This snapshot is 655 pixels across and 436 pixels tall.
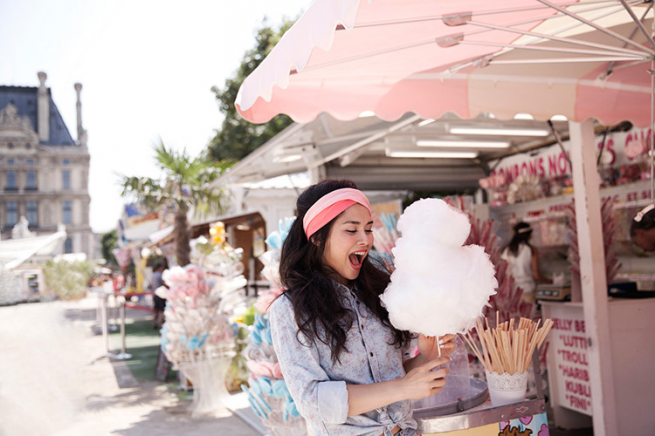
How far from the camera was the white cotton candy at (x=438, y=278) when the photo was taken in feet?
4.91

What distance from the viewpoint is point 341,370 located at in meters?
1.66

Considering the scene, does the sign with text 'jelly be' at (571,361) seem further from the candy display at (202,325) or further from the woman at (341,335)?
the candy display at (202,325)

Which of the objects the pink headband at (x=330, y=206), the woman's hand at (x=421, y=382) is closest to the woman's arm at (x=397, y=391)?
the woman's hand at (x=421, y=382)

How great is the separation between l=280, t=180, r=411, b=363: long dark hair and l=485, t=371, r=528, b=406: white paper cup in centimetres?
35

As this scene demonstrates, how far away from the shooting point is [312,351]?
1.63 m

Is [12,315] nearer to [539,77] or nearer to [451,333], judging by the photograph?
[451,333]

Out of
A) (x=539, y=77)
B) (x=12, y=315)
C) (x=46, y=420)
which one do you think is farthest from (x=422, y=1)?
(x=46, y=420)

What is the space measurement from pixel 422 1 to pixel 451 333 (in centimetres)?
150

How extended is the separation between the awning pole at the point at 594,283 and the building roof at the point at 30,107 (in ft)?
313

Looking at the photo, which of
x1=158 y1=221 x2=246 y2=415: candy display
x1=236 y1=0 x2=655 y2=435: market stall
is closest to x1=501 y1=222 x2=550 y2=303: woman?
x1=236 y1=0 x2=655 y2=435: market stall

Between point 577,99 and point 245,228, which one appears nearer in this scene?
Result: point 577,99

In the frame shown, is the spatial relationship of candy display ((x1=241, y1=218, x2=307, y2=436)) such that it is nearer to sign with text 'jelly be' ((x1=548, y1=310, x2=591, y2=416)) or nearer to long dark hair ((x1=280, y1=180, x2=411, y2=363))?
long dark hair ((x1=280, y1=180, x2=411, y2=363))

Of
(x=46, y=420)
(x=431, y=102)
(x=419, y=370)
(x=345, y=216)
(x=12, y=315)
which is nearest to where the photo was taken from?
(x=419, y=370)

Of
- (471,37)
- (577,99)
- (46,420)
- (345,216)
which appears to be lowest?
(46,420)
